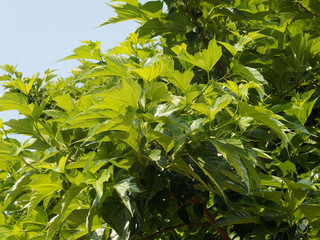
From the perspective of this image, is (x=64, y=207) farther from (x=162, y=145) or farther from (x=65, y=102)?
(x=65, y=102)

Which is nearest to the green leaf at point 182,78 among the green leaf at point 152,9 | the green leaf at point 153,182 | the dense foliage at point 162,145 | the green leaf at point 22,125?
the dense foliage at point 162,145

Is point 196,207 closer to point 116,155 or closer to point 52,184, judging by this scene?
point 116,155

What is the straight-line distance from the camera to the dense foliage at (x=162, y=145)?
1188 millimetres

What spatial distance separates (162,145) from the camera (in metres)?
1.26

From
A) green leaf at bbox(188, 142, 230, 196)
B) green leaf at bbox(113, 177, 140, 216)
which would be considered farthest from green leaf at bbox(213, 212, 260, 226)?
green leaf at bbox(113, 177, 140, 216)

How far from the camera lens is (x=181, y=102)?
1.23 m

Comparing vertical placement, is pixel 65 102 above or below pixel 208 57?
below

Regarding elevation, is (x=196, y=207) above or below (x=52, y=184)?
below

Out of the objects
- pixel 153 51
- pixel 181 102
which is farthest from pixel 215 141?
pixel 153 51

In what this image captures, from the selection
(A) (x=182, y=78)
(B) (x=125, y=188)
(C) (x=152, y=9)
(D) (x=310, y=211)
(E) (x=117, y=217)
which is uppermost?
(C) (x=152, y=9)

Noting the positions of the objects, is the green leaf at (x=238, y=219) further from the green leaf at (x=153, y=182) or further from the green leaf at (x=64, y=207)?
the green leaf at (x=64, y=207)

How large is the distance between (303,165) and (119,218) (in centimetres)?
110

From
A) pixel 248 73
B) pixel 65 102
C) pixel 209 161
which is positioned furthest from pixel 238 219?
pixel 65 102

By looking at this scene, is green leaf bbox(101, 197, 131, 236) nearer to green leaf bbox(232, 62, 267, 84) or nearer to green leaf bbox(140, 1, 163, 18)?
green leaf bbox(232, 62, 267, 84)
